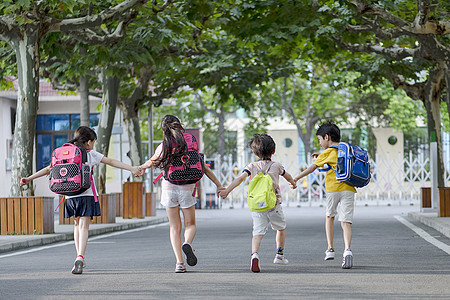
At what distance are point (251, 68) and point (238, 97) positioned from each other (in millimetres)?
885

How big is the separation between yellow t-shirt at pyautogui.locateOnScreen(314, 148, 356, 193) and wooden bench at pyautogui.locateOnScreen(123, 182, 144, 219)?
14.9 metres

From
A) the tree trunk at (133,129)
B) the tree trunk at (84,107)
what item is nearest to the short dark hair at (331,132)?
the tree trunk at (84,107)

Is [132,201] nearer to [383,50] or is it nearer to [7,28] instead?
[383,50]

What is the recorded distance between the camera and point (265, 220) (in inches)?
396

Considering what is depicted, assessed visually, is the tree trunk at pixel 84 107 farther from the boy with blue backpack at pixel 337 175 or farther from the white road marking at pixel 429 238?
the boy with blue backpack at pixel 337 175

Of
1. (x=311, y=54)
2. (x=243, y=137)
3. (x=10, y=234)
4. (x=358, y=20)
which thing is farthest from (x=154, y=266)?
(x=243, y=137)

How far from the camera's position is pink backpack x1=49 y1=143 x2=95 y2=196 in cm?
992

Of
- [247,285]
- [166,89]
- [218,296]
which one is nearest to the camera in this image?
[218,296]

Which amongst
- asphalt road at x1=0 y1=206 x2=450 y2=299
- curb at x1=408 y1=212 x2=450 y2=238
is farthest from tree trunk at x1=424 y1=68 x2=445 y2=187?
asphalt road at x1=0 y1=206 x2=450 y2=299

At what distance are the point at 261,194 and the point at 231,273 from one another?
35.2 inches

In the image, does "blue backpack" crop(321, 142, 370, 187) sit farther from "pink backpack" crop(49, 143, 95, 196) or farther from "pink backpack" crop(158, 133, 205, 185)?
"pink backpack" crop(49, 143, 95, 196)

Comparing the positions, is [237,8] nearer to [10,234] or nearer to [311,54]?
[311,54]

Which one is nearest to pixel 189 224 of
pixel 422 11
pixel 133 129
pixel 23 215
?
pixel 23 215

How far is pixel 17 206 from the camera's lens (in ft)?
55.2
